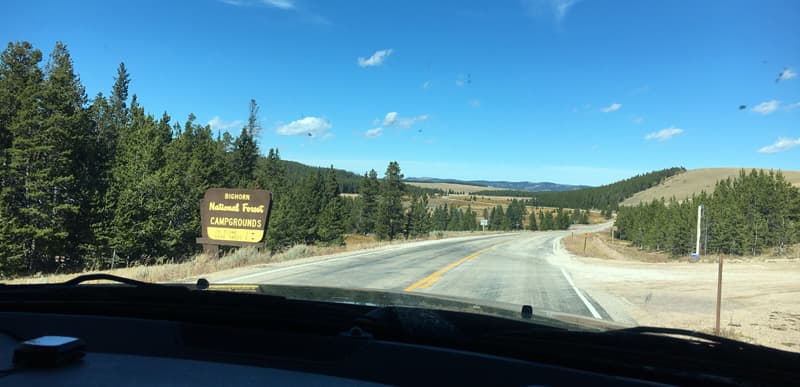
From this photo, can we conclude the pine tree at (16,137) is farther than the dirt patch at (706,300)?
Yes

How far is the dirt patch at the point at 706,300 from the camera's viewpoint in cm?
799

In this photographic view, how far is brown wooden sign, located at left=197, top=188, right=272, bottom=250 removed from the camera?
51.0 ft

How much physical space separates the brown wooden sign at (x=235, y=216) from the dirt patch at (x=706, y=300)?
10.7m

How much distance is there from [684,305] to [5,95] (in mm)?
40153

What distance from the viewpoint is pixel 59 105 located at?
100 ft

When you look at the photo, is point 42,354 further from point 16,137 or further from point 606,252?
point 606,252

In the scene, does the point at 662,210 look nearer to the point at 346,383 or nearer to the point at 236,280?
the point at 236,280

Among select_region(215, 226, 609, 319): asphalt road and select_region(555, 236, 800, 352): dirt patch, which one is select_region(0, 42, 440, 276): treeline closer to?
select_region(215, 226, 609, 319): asphalt road

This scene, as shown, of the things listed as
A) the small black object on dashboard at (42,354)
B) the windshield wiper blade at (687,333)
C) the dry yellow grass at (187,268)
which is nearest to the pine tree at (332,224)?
the dry yellow grass at (187,268)

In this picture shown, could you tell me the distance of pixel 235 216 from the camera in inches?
622

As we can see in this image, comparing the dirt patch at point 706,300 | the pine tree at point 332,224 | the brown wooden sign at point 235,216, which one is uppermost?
the brown wooden sign at point 235,216

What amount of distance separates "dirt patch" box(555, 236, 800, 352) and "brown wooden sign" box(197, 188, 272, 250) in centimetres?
1068

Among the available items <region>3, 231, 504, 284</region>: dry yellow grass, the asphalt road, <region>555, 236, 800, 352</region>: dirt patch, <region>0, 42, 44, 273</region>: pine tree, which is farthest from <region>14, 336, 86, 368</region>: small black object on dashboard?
<region>0, 42, 44, 273</region>: pine tree

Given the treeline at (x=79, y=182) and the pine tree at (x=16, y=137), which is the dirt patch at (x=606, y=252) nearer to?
the treeline at (x=79, y=182)
